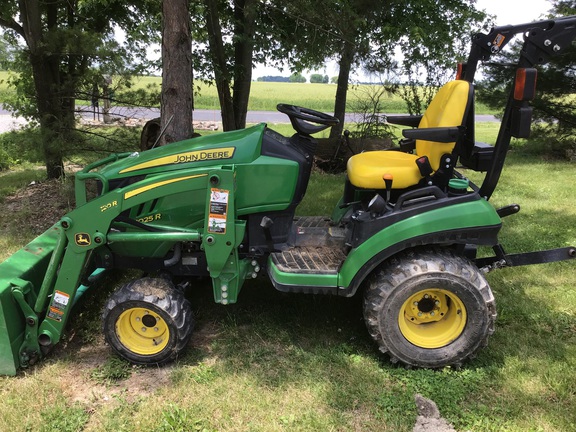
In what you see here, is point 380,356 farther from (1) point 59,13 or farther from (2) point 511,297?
(1) point 59,13

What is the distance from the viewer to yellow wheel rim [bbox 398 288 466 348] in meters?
2.88

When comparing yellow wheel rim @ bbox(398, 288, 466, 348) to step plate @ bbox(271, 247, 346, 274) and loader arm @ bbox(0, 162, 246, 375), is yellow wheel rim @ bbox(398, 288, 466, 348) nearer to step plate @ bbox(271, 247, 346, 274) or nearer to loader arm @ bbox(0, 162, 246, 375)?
step plate @ bbox(271, 247, 346, 274)

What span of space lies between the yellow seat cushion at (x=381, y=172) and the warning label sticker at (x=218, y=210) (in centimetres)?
92

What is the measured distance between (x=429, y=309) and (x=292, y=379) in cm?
96

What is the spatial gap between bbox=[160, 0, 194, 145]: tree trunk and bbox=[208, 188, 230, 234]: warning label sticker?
1.86 metres

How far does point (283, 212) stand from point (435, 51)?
6.71m

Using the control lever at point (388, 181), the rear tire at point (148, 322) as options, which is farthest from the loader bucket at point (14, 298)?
the control lever at point (388, 181)

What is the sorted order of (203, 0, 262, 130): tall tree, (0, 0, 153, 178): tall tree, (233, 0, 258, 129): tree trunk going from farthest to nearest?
(233, 0, 258, 129): tree trunk < (203, 0, 262, 130): tall tree < (0, 0, 153, 178): tall tree

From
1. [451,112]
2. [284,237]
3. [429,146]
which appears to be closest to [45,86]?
[284,237]

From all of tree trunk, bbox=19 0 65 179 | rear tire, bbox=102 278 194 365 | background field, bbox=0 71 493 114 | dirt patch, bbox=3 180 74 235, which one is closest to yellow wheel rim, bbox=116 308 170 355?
rear tire, bbox=102 278 194 365

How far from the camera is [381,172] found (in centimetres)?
305

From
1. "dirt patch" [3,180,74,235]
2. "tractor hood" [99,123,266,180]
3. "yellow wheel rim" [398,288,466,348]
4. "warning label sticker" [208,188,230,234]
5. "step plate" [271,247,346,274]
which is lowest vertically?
"dirt patch" [3,180,74,235]

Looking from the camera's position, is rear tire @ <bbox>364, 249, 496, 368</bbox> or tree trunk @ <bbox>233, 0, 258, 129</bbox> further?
tree trunk @ <bbox>233, 0, 258, 129</bbox>

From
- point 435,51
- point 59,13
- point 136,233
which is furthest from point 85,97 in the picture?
point 435,51
